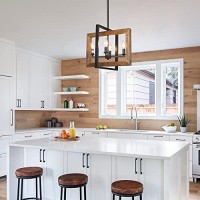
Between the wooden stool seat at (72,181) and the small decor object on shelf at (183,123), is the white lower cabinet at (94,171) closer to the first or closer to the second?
the wooden stool seat at (72,181)

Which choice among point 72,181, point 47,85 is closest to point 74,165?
point 72,181

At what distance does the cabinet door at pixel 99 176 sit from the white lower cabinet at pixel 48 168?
1.47ft

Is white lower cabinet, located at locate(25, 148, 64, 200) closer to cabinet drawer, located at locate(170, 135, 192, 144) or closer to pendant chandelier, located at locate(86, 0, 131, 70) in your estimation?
pendant chandelier, located at locate(86, 0, 131, 70)

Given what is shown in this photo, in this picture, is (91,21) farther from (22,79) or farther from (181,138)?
(181,138)

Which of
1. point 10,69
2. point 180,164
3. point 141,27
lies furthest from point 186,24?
point 10,69

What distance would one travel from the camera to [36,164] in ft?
12.0

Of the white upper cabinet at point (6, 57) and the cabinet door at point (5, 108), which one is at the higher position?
the white upper cabinet at point (6, 57)

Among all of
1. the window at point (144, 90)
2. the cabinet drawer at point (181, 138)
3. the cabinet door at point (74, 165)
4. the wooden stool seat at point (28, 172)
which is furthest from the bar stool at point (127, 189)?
the window at point (144, 90)

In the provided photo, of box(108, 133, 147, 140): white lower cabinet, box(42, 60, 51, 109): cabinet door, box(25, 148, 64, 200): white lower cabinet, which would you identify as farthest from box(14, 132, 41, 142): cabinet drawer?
box(25, 148, 64, 200): white lower cabinet

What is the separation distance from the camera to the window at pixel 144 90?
19.2 feet

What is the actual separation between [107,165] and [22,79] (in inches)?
137

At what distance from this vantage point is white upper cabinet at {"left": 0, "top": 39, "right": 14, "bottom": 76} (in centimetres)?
501

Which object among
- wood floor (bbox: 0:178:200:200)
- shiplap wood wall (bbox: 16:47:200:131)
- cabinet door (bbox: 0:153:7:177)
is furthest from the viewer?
shiplap wood wall (bbox: 16:47:200:131)

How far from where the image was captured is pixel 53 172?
352cm
